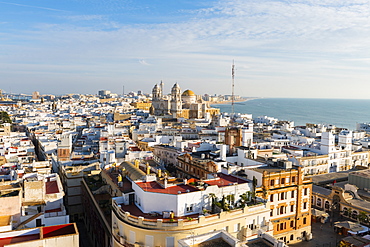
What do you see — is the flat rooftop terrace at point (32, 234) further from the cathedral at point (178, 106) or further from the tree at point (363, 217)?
the cathedral at point (178, 106)

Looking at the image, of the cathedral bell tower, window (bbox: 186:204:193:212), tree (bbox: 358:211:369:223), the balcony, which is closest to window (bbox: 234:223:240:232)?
the balcony

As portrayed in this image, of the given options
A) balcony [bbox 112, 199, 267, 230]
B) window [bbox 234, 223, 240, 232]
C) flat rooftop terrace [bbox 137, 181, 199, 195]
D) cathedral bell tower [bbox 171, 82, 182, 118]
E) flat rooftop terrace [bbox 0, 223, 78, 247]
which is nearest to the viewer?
flat rooftop terrace [bbox 0, 223, 78, 247]

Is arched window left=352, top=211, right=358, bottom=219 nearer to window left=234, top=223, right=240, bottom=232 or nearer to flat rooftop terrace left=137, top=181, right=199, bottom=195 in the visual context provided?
window left=234, top=223, right=240, bottom=232

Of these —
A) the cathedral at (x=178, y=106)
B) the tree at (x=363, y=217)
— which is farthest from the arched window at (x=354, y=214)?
the cathedral at (x=178, y=106)

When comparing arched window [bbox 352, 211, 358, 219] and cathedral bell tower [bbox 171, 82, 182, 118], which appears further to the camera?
cathedral bell tower [bbox 171, 82, 182, 118]

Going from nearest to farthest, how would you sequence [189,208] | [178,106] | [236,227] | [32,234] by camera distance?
[32,234], [236,227], [189,208], [178,106]

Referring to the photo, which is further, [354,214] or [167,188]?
[354,214]

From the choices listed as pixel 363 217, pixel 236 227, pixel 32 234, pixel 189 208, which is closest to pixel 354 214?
pixel 363 217

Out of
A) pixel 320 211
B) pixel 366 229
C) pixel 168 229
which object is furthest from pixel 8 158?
pixel 366 229

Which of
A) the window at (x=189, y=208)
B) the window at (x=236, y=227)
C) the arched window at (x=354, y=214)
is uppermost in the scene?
the window at (x=189, y=208)

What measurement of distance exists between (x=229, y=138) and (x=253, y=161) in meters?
9.71

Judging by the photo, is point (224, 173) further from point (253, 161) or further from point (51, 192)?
point (51, 192)

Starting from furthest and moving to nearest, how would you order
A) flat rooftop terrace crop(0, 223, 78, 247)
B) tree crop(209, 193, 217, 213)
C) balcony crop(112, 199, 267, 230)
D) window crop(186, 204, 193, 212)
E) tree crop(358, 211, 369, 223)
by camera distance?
tree crop(358, 211, 369, 223) < tree crop(209, 193, 217, 213) < window crop(186, 204, 193, 212) < balcony crop(112, 199, 267, 230) < flat rooftop terrace crop(0, 223, 78, 247)

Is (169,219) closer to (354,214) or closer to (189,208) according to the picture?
(189,208)
